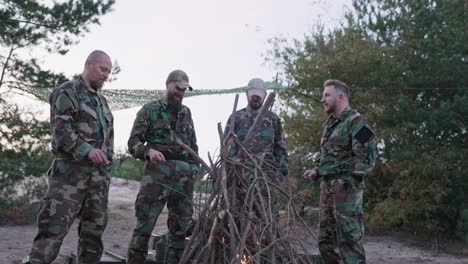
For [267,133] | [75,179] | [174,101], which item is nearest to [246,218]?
[75,179]

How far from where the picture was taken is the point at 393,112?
1102 centimetres

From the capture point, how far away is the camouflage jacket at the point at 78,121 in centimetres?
422

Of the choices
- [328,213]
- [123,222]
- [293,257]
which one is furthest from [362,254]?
[123,222]

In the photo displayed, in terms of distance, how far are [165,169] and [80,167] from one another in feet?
3.01

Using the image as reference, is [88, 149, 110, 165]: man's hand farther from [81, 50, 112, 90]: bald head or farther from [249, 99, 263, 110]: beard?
[249, 99, 263, 110]: beard

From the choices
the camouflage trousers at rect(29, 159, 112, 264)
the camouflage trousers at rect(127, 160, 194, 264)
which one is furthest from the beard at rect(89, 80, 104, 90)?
the camouflage trousers at rect(127, 160, 194, 264)

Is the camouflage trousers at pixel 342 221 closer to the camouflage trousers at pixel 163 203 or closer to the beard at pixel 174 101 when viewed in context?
the camouflage trousers at pixel 163 203

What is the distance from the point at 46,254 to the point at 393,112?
8.23m

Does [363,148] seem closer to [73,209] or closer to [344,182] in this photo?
[344,182]

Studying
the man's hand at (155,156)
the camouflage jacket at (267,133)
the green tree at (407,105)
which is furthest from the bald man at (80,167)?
the green tree at (407,105)

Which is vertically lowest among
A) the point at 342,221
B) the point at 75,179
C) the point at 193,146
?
the point at 342,221

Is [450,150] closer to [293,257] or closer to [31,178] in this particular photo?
[293,257]

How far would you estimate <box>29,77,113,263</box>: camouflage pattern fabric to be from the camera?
417 centimetres

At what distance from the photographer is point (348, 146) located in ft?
16.5
